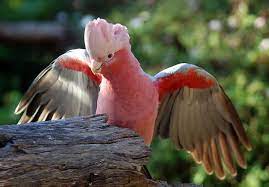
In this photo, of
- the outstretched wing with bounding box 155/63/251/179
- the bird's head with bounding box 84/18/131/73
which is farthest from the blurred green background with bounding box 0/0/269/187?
the bird's head with bounding box 84/18/131/73

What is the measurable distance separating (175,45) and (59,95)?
1.83 meters

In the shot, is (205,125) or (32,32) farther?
(32,32)

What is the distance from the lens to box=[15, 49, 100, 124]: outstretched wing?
2828 mm

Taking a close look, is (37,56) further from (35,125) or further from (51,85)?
(35,125)

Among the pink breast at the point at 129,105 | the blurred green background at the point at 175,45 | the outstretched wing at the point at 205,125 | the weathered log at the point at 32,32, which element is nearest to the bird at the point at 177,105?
the outstretched wing at the point at 205,125

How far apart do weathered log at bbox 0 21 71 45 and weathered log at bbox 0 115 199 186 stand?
3.77 meters

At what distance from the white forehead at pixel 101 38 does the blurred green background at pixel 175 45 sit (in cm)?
186

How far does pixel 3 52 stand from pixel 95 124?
3.90 meters

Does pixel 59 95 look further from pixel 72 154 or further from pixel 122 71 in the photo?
pixel 72 154

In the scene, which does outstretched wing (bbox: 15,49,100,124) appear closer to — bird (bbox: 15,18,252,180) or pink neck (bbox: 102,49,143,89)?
bird (bbox: 15,18,252,180)

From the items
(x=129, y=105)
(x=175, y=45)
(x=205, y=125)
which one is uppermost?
(x=129, y=105)

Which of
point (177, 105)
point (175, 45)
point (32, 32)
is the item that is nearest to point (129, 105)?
point (177, 105)

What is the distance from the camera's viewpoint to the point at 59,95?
299cm

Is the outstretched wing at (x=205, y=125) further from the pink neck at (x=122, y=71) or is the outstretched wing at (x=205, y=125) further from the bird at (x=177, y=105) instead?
the pink neck at (x=122, y=71)
